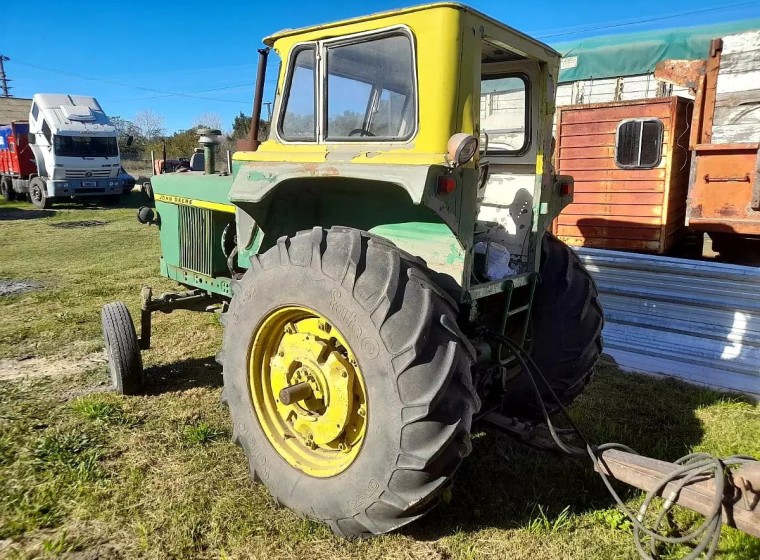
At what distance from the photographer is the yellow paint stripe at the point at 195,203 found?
393cm

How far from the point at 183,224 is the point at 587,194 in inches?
182

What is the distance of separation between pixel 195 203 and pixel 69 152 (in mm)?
16200

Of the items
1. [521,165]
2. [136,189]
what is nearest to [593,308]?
[521,165]

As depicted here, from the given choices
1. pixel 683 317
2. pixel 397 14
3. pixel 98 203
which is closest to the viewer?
pixel 397 14

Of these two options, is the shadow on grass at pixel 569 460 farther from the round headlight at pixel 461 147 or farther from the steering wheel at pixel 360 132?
the steering wheel at pixel 360 132

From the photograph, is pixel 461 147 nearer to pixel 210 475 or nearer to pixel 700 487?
pixel 700 487

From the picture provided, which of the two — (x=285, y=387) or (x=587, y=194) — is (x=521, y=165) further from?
(x=587, y=194)

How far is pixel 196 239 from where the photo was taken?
14.1 ft

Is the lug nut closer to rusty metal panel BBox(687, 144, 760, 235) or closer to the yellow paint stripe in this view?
the yellow paint stripe

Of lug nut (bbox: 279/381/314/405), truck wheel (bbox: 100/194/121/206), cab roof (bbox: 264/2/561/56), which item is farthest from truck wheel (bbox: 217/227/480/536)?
truck wheel (bbox: 100/194/121/206)

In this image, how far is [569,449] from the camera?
105 inches

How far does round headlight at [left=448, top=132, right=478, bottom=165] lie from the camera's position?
2.23 meters

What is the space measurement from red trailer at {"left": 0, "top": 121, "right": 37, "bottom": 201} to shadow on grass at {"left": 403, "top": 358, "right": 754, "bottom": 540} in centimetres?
2005

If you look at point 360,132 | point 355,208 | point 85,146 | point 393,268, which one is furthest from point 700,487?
point 85,146
